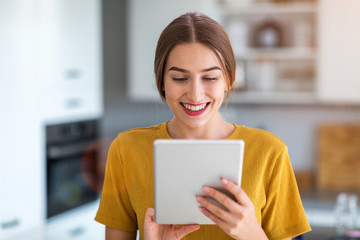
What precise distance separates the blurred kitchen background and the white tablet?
1.17 m

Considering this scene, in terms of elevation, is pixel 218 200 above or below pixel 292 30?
below

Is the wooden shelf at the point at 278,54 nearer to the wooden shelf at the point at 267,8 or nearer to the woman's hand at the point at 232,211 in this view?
the wooden shelf at the point at 267,8

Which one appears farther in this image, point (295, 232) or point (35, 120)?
point (35, 120)

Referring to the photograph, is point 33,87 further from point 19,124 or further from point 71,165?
point 71,165

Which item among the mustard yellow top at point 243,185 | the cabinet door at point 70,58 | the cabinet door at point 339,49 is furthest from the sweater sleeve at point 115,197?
the cabinet door at point 339,49

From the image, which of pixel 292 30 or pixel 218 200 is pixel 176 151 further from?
pixel 292 30

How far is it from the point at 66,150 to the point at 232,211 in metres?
1.94

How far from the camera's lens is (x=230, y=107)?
3.36 meters

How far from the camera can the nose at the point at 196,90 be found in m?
1.04

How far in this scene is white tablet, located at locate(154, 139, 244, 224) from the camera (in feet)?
3.07

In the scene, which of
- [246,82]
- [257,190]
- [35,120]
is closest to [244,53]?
[246,82]

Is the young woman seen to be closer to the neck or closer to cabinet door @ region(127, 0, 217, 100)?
the neck

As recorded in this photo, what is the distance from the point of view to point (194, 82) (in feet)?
3.41

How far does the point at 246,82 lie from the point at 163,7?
741mm
